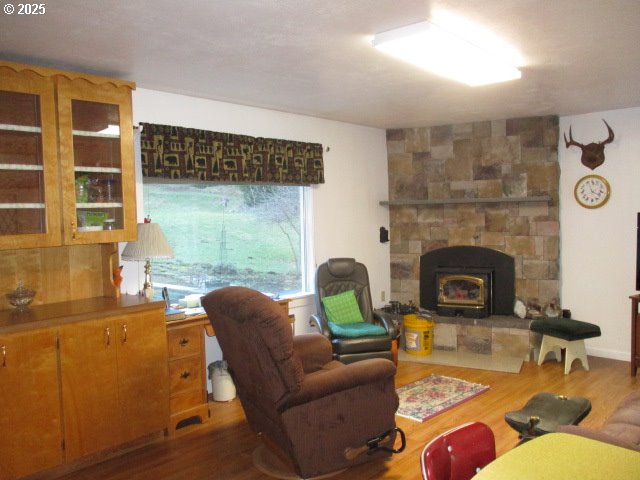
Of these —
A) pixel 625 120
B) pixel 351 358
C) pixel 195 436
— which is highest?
pixel 625 120

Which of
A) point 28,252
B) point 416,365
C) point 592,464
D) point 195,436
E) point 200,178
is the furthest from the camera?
point 416,365

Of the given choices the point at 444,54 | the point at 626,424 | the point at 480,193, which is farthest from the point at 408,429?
the point at 480,193

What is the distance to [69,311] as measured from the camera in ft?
10.8

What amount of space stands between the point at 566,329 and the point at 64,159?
4366 millimetres

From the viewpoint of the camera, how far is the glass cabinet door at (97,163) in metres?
3.36

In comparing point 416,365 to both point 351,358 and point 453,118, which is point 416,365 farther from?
point 453,118

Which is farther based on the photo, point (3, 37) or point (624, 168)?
point (624, 168)

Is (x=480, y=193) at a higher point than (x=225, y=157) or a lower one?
lower

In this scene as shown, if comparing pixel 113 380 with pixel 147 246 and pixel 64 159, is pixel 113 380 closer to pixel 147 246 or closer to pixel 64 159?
pixel 147 246

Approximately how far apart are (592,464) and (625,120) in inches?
190

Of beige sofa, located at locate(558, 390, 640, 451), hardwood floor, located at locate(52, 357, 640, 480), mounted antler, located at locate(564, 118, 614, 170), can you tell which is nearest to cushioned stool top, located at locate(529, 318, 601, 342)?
hardwood floor, located at locate(52, 357, 640, 480)

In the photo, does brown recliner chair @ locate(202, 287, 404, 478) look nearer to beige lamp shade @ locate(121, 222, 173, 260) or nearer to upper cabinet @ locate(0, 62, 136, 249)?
beige lamp shade @ locate(121, 222, 173, 260)

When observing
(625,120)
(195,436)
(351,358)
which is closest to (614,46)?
(625,120)

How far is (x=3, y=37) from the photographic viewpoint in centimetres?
292
